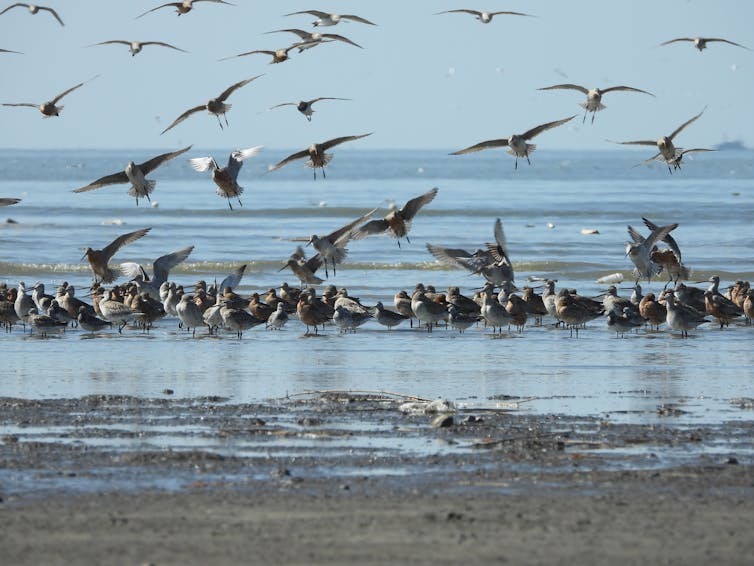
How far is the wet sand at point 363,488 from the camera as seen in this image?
24.4 ft

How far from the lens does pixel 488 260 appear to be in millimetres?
22922

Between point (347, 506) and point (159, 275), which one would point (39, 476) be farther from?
point (159, 275)

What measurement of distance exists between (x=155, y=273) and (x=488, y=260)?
540 centimetres

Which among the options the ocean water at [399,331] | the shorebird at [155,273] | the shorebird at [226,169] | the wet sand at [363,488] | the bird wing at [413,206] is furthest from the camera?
the shorebird at [155,273]

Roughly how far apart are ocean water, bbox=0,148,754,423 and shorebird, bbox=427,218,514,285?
1742mm

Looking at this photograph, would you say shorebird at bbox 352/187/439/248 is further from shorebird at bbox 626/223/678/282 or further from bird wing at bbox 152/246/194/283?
bird wing at bbox 152/246/194/283

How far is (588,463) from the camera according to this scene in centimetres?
938

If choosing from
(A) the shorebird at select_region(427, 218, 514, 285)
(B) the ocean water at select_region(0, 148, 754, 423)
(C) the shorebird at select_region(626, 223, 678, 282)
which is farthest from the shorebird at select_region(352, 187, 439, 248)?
(C) the shorebird at select_region(626, 223, 678, 282)

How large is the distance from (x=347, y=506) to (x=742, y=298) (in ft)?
47.7

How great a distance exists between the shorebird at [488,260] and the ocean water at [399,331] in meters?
1.74

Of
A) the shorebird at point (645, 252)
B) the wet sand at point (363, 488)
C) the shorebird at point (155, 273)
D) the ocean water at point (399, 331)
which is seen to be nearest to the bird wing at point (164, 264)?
the shorebird at point (155, 273)

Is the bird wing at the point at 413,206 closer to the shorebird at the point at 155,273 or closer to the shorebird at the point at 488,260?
the shorebird at the point at 488,260

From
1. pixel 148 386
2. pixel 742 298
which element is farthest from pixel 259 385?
pixel 742 298

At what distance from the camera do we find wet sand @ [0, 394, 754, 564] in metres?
7.43
